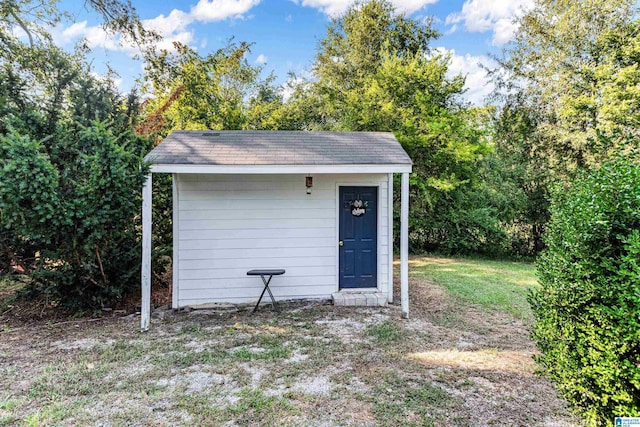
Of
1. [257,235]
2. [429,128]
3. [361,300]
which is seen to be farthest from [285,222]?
[429,128]

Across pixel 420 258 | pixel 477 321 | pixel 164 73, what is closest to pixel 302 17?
pixel 164 73

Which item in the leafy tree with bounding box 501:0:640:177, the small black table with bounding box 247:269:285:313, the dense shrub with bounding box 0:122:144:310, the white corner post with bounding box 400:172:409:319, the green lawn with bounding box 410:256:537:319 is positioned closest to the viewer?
the dense shrub with bounding box 0:122:144:310

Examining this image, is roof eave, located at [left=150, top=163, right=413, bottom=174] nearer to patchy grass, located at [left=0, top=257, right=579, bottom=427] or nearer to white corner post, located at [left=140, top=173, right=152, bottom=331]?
white corner post, located at [left=140, top=173, right=152, bottom=331]

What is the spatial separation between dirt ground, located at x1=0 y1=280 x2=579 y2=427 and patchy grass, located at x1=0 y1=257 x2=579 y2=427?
0.01 m

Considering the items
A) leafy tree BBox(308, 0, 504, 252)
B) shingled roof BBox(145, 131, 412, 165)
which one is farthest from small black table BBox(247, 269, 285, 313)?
leafy tree BBox(308, 0, 504, 252)

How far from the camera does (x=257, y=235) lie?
5.54 meters

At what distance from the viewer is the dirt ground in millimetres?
2551

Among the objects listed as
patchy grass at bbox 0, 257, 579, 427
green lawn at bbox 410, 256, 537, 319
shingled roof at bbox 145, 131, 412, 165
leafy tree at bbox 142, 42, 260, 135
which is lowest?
patchy grass at bbox 0, 257, 579, 427

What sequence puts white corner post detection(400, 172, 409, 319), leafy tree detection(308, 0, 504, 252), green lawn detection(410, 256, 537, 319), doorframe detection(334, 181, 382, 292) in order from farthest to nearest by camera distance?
leafy tree detection(308, 0, 504, 252) → green lawn detection(410, 256, 537, 319) → doorframe detection(334, 181, 382, 292) → white corner post detection(400, 172, 409, 319)

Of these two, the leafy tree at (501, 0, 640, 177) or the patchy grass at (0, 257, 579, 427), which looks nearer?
the patchy grass at (0, 257, 579, 427)

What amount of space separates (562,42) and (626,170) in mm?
12743

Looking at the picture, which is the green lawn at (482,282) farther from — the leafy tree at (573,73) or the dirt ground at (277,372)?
the leafy tree at (573,73)

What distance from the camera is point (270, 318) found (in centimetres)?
489

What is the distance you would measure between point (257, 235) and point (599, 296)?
4500 millimetres
